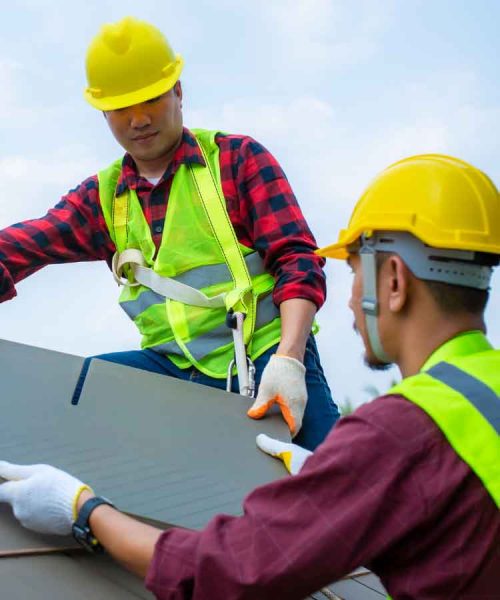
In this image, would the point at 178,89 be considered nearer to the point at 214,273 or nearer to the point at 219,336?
the point at 214,273

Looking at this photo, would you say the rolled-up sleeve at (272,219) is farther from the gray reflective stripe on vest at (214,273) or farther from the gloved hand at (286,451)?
the gloved hand at (286,451)

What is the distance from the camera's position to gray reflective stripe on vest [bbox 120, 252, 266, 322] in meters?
3.10

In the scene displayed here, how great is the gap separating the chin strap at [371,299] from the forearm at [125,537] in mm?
594

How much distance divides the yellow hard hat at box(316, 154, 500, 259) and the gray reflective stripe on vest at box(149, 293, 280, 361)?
113 centimetres

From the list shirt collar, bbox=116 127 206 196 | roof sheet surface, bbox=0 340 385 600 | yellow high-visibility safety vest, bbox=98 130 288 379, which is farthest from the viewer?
shirt collar, bbox=116 127 206 196

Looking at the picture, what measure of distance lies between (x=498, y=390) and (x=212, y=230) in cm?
167

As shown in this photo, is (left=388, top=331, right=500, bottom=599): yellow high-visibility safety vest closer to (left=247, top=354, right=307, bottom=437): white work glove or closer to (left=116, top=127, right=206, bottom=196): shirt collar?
(left=247, top=354, right=307, bottom=437): white work glove

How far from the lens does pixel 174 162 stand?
10.5 feet

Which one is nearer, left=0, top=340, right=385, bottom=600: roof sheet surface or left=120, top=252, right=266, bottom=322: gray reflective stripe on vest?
left=0, top=340, right=385, bottom=600: roof sheet surface

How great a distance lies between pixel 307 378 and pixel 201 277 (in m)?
0.51

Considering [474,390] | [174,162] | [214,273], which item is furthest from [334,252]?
[174,162]

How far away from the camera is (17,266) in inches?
133

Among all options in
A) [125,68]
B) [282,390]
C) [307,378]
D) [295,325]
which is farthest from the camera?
[125,68]

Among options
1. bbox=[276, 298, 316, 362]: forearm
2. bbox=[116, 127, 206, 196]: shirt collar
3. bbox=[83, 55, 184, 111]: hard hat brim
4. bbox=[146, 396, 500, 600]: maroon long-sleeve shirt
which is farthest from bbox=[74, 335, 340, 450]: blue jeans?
bbox=[146, 396, 500, 600]: maroon long-sleeve shirt
